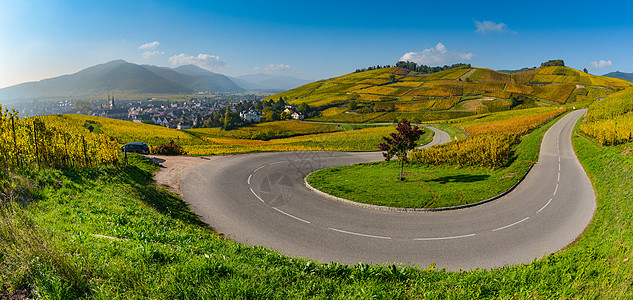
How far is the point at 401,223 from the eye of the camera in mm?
13664

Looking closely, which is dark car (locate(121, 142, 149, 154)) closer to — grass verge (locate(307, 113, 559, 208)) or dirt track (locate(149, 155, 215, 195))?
dirt track (locate(149, 155, 215, 195))

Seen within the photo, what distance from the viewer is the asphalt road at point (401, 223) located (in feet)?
35.8

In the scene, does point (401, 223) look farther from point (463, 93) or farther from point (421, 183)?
point (463, 93)

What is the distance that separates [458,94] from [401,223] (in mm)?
132413

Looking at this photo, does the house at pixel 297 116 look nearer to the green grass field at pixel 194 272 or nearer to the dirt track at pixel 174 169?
the dirt track at pixel 174 169

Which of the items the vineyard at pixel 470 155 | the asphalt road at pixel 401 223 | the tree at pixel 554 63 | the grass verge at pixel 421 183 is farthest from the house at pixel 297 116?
the tree at pixel 554 63

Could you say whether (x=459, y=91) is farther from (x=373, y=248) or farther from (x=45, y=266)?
(x=45, y=266)

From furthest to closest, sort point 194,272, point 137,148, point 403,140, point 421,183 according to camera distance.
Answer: point 137,148, point 403,140, point 421,183, point 194,272

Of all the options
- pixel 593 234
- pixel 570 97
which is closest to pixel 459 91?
pixel 570 97

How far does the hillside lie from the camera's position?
100m

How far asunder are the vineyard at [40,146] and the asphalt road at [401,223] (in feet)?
20.1

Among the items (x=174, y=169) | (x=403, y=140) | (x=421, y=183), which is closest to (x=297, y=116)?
(x=174, y=169)

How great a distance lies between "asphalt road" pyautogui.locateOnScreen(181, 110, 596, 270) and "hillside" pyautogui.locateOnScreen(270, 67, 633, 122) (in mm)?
81760

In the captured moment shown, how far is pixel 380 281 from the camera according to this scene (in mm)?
5469
